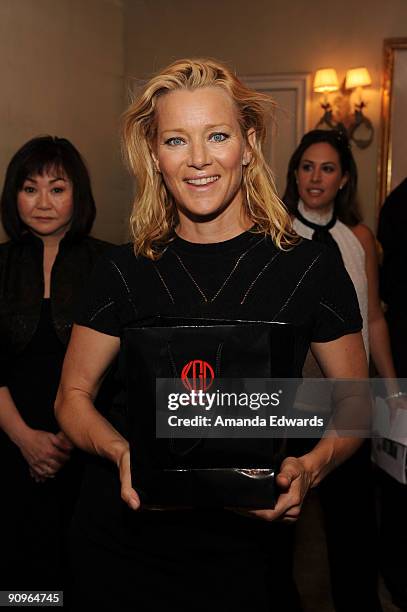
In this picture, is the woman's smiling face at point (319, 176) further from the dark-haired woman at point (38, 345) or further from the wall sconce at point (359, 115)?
the wall sconce at point (359, 115)

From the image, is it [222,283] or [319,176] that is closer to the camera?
[222,283]

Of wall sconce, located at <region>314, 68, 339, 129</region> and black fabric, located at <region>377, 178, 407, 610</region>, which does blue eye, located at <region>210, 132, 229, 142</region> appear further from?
wall sconce, located at <region>314, 68, 339, 129</region>

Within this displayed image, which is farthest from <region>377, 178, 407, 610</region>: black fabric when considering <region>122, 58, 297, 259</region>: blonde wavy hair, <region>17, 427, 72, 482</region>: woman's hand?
<region>122, 58, 297, 259</region>: blonde wavy hair

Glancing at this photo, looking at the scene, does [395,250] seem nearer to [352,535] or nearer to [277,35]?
[352,535]

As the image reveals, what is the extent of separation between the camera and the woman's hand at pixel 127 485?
1.06m

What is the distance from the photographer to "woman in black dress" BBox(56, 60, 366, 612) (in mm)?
1242

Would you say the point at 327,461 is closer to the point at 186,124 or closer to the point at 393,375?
the point at 186,124

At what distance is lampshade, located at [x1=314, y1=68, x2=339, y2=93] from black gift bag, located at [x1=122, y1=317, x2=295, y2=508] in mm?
3752

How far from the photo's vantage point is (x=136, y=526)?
1.30m

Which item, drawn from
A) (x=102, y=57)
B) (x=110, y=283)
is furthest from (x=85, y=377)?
(x=102, y=57)

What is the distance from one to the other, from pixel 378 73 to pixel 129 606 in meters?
3.93

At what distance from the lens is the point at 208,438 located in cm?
101

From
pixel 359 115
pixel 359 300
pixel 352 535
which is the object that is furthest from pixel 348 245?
pixel 359 115

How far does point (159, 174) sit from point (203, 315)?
323 millimetres
